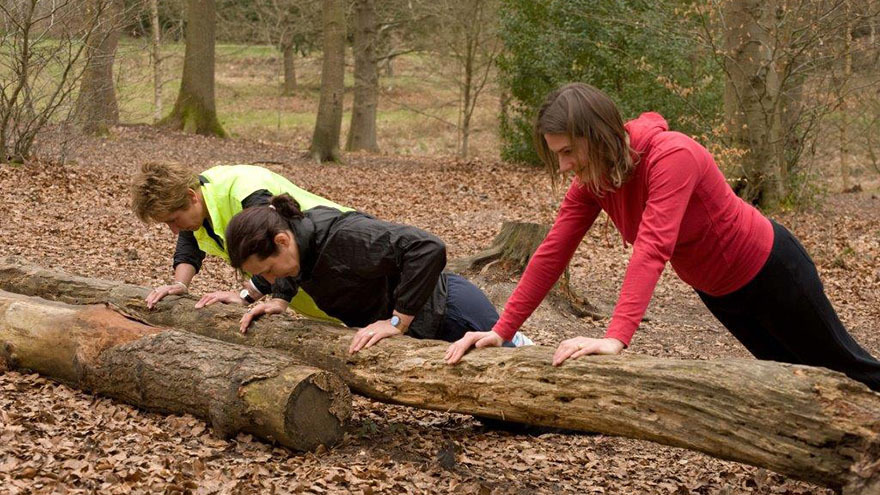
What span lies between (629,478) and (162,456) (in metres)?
2.37

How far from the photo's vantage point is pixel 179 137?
21.2 metres

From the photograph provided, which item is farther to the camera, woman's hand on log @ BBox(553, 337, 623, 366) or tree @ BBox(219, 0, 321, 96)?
tree @ BBox(219, 0, 321, 96)

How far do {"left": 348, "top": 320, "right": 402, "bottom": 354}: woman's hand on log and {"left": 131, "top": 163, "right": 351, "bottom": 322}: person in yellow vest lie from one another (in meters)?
0.51

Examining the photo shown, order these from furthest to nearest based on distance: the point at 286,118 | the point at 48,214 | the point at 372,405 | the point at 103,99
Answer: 1. the point at 286,118
2. the point at 103,99
3. the point at 48,214
4. the point at 372,405

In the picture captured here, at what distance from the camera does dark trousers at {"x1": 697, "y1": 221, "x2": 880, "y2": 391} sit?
12.3 feet

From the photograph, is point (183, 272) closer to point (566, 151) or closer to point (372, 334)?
point (372, 334)

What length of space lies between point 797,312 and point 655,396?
0.78 metres

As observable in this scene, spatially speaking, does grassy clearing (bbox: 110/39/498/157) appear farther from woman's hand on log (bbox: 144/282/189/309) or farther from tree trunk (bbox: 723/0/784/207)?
woman's hand on log (bbox: 144/282/189/309)

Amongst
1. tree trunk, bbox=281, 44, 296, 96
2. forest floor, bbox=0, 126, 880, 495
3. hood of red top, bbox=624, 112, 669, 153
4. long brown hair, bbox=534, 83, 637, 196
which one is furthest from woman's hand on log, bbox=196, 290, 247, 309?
tree trunk, bbox=281, 44, 296, 96

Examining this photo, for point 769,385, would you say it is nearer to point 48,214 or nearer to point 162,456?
point 162,456

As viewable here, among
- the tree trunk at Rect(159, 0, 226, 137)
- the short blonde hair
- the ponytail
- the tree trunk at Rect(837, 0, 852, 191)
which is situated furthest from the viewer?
the tree trunk at Rect(159, 0, 226, 137)

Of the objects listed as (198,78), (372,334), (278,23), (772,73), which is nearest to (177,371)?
(372,334)

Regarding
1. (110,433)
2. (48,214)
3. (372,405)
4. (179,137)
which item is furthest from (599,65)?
(110,433)

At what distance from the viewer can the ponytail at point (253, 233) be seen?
4051mm
